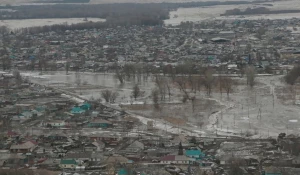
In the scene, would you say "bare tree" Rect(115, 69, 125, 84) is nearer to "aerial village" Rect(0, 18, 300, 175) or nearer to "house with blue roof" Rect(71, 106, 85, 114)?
"aerial village" Rect(0, 18, 300, 175)

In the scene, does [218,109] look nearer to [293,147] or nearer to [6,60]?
[293,147]

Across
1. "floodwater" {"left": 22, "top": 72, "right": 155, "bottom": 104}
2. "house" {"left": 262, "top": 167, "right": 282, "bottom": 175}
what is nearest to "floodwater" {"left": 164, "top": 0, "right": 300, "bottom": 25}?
"floodwater" {"left": 22, "top": 72, "right": 155, "bottom": 104}

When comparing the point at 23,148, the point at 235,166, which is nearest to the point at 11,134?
the point at 23,148

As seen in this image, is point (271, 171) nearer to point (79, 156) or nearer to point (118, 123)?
point (79, 156)

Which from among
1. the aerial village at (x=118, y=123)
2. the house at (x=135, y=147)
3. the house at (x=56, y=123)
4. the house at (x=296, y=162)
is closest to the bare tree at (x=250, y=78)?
the aerial village at (x=118, y=123)

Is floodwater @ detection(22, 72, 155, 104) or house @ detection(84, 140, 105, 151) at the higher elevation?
floodwater @ detection(22, 72, 155, 104)

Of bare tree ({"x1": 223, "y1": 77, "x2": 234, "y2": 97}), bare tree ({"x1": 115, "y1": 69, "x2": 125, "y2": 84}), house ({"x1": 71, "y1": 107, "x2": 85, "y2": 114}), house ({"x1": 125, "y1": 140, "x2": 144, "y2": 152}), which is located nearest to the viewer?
house ({"x1": 125, "y1": 140, "x2": 144, "y2": 152})
